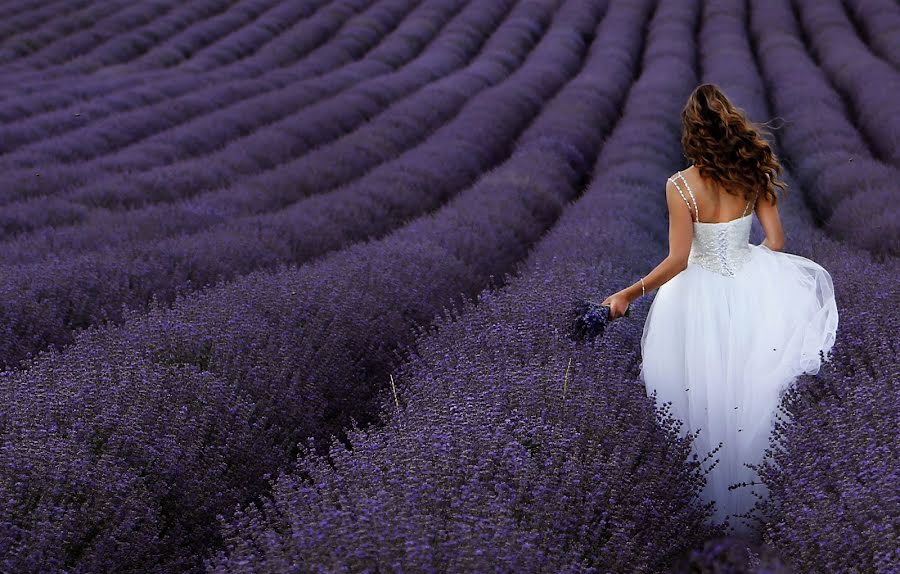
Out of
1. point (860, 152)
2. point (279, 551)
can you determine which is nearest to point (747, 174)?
point (279, 551)

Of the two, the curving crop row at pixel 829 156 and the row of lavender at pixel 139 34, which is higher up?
the row of lavender at pixel 139 34

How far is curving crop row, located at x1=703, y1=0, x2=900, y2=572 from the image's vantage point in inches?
77.4

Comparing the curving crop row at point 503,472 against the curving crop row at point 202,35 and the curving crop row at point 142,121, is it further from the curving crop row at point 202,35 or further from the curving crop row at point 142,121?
the curving crop row at point 202,35

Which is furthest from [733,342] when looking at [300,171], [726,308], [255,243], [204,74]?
[204,74]

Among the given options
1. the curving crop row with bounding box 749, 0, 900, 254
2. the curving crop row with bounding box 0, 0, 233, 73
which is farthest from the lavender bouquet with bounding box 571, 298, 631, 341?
the curving crop row with bounding box 0, 0, 233, 73

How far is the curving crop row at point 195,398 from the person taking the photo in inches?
88.8

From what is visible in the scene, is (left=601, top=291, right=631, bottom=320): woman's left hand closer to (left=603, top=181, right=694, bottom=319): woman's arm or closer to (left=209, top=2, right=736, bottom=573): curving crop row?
(left=603, top=181, right=694, bottom=319): woman's arm

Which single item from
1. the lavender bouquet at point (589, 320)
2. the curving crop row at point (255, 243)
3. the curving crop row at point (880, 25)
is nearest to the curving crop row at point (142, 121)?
the curving crop row at point (255, 243)

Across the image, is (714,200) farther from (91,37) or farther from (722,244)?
(91,37)

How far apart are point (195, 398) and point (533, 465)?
3.95 feet

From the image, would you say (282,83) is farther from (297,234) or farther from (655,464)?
(655,464)

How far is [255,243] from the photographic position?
521cm

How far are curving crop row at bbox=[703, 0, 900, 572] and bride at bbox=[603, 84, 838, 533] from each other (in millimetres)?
110

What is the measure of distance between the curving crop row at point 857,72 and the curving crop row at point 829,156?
0.54ft
